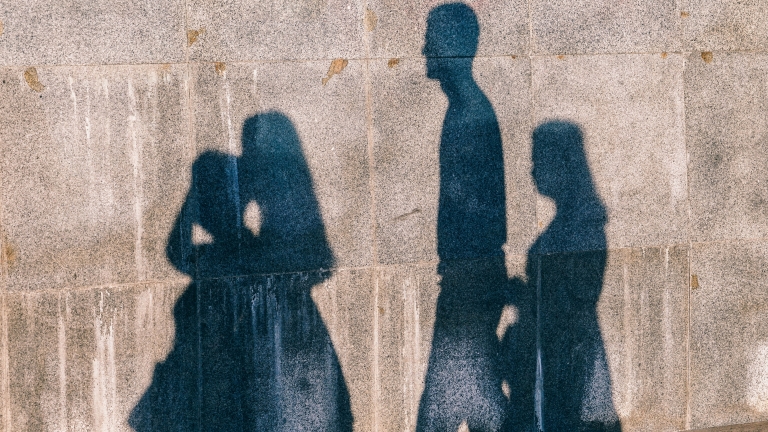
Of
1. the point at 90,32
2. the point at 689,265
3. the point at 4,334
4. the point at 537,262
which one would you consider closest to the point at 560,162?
the point at 537,262

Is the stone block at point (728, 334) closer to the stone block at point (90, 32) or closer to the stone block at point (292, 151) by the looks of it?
the stone block at point (292, 151)

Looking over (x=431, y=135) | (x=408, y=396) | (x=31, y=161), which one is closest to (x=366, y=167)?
(x=431, y=135)

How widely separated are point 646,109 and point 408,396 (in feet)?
11.7

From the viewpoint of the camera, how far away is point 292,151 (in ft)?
14.8

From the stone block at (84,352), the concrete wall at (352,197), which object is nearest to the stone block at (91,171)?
the concrete wall at (352,197)

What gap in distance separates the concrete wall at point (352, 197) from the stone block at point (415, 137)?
0.02 meters

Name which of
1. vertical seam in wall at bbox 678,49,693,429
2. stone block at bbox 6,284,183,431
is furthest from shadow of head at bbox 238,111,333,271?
vertical seam in wall at bbox 678,49,693,429

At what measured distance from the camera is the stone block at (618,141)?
4.80 metres

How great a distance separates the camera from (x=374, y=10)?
15.1 ft

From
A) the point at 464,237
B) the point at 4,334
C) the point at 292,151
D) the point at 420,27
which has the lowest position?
the point at 4,334

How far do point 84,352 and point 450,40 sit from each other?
4.24 metres

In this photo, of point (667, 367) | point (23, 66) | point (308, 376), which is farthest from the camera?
point (667, 367)

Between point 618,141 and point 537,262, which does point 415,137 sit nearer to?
point 537,262

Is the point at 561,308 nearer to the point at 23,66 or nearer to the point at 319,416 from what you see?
the point at 319,416
